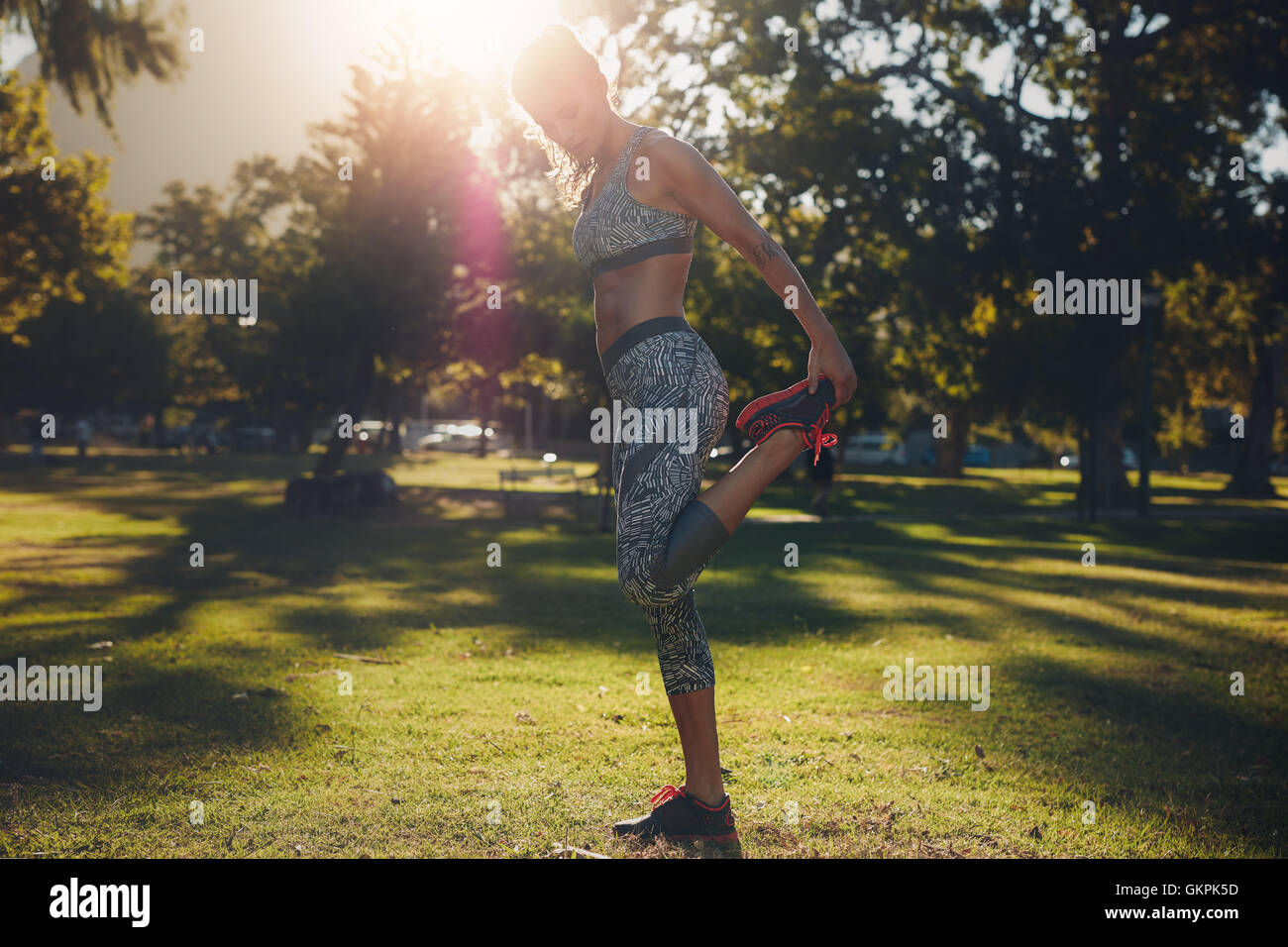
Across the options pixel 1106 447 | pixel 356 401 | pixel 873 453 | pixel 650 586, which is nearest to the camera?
pixel 650 586

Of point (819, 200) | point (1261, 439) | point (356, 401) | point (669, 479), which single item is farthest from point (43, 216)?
point (1261, 439)

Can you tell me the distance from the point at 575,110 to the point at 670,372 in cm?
95

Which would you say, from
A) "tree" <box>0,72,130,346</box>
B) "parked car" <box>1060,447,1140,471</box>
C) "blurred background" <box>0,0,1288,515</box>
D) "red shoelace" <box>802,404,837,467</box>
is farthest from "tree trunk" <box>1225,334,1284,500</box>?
"red shoelace" <box>802,404,837,467</box>

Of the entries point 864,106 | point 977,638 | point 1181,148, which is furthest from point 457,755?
point 1181,148

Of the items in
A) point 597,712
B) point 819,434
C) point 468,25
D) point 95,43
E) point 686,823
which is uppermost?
point 468,25

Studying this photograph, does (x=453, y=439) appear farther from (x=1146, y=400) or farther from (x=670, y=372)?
(x=670, y=372)

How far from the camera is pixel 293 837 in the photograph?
10.6 feet

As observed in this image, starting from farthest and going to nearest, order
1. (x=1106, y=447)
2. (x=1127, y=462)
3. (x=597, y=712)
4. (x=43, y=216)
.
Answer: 1. (x=1127, y=462)
2. (x=1106, y=447)
3. (x=43, y=216)
4. (x=597, y=712)

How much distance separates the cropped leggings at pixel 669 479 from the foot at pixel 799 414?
138mm

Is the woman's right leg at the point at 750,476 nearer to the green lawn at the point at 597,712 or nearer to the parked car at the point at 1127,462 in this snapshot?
the green lawn at the point at 597,712

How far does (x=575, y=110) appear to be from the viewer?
3.31m

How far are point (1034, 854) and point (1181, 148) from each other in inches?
924

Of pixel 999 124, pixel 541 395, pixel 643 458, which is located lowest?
pixel 643 458

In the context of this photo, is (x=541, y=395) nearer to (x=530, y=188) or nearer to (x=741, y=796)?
(x=530, y=188)
